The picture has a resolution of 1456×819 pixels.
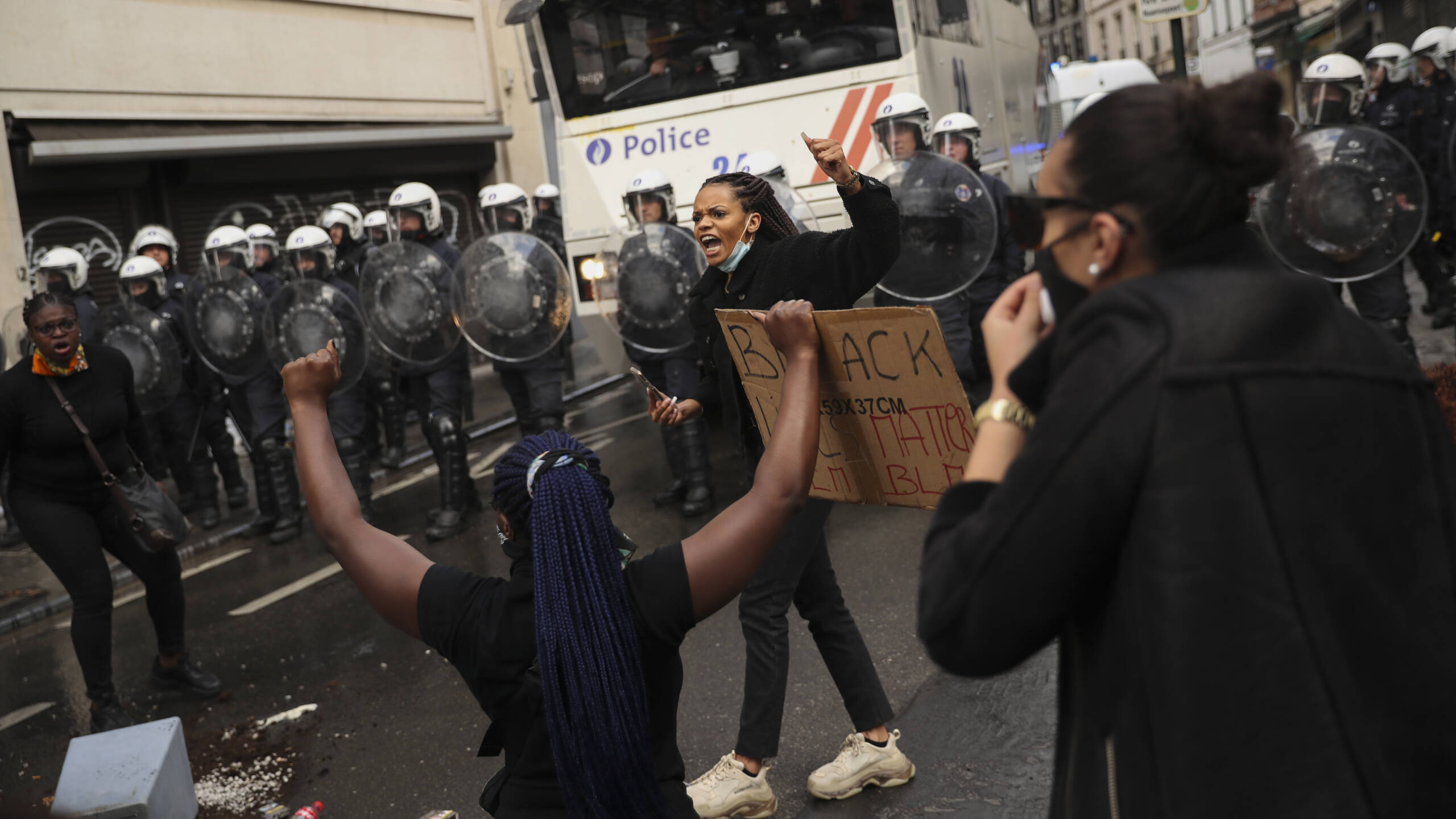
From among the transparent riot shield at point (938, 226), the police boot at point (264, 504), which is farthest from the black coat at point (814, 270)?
the police boot at point (264, 504)

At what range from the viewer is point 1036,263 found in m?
1.49

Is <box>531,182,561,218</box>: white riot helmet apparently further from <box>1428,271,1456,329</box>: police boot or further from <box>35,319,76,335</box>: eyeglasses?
<box>1428,271,1456,329</box>: police boot

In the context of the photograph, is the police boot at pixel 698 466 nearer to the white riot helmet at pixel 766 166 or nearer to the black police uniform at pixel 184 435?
the white riot helmet at pixel 766 166

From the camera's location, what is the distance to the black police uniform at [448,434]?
303 inches

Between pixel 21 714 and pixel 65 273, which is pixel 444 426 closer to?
pixel 21 714

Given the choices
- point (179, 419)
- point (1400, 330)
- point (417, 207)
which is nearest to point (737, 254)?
point (1400, 330)

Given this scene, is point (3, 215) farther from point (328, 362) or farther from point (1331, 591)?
point (1331, 591)

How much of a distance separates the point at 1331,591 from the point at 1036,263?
478 millimetres

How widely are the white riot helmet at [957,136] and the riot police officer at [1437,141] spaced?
3370 millimetres

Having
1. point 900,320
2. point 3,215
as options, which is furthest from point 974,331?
point 3,215

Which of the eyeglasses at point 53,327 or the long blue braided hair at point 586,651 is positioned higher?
the eyeglasses at point 53,327

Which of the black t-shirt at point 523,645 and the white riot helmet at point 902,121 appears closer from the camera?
the black t-shirt at point 523,645

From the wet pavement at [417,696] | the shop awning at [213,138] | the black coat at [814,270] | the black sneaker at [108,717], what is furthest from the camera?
the shop awning at [213,138]

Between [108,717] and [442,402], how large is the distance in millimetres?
3196
